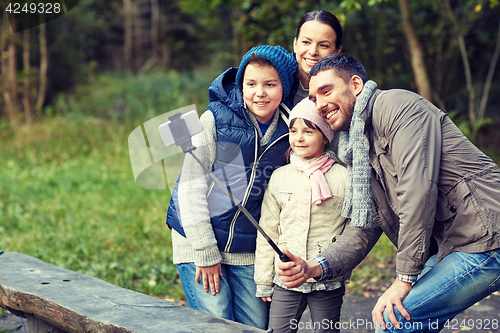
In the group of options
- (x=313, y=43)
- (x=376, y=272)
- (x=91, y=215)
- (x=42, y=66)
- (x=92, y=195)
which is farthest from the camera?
(x=42, y=66)

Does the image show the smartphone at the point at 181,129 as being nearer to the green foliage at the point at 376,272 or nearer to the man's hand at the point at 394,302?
the man's hand at the point at 394,302

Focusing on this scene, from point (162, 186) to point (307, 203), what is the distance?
2.43 feet

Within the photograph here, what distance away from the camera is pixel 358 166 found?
6.97ft

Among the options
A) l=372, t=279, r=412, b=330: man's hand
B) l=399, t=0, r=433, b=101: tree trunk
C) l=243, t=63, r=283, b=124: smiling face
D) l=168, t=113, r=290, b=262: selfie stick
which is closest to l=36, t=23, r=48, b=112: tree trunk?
l=399, t=0, r=433, b=101: tree trunk

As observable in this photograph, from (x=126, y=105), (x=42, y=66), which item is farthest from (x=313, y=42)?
(x=42, y=66)

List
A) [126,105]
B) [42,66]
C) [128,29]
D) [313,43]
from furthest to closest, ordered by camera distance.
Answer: [128,29]
[42,66]
[126,105]
[313,43]

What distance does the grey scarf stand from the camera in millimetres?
2066

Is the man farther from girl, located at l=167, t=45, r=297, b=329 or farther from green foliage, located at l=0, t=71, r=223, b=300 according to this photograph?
green foliage, located at l=0, t=71, r=223, b=300

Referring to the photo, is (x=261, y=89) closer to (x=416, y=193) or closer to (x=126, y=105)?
(x=416, y=193)

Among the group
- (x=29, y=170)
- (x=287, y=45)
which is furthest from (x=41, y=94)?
(x=287, y=45)

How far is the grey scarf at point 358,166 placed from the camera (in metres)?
2.07

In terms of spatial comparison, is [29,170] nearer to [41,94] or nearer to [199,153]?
[41,94]

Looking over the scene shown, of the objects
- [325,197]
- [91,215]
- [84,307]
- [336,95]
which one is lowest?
[91,215]

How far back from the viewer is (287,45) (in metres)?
8.50
